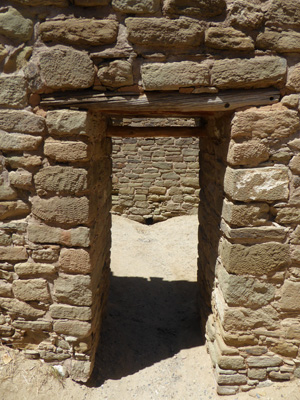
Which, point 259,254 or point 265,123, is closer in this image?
point 265,123

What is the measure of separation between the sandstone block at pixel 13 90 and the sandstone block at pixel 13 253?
1.11 m

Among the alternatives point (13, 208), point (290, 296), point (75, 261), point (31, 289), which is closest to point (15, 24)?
point (13, 208)

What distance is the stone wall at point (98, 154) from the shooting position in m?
2.16

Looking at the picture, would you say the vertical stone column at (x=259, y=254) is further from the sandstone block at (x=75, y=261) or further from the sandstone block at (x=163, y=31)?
the sandstone block at (x=75, y=261)

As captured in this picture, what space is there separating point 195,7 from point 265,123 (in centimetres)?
91

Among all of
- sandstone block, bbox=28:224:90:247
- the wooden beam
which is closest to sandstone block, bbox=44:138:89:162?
the wooden beam

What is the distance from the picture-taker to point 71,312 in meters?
2.60

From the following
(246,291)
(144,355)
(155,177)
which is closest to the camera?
(246,291)

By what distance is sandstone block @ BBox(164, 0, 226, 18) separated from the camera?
2.10 meters

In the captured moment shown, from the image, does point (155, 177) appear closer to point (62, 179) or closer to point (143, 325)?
point (143, 325)

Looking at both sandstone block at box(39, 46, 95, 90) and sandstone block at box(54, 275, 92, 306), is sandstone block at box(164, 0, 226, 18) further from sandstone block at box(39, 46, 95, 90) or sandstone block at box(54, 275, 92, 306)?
sandstone block at box(54, 275, 92, 306)

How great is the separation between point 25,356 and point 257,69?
9.68ft

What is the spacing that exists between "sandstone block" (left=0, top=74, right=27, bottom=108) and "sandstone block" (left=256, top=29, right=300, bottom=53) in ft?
5.55

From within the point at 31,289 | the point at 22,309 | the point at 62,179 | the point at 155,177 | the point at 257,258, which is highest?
the point at 62,179
